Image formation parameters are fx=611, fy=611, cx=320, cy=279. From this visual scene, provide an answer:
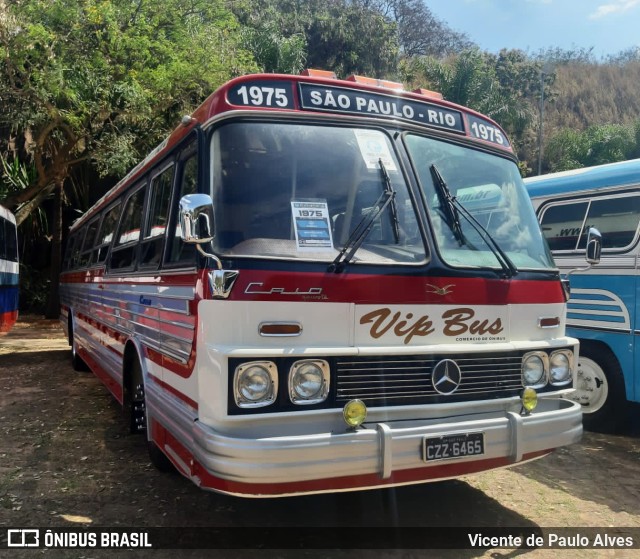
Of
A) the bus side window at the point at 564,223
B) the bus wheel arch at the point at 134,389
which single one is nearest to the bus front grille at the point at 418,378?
the bus wheel arch at the point at 134,389

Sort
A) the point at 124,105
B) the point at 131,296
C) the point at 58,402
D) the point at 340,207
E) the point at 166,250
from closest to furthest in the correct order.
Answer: the point at 340,207 < the point at 166,250 < the point at 131,296 < the point at 58,402 < the point at 124,105

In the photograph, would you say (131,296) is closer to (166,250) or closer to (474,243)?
(166,250)

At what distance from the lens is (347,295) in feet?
11.3

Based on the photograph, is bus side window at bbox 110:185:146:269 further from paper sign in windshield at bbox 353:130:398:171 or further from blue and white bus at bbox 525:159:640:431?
blue and white bus at bbox 525:159:640:431

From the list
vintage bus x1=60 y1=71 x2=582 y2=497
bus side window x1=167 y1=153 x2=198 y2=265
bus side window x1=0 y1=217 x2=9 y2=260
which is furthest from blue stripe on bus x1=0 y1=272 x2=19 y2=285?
bus side window x1=167 y1=153 x2=198 y2=265

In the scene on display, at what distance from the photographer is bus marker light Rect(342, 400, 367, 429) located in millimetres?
3311

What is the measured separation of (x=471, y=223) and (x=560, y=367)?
1192 mm

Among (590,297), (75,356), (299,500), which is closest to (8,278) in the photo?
(75,356)

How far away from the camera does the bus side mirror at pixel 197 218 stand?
3186mm

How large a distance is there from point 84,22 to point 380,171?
10.5 meters

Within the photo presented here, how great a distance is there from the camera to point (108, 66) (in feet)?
39.1

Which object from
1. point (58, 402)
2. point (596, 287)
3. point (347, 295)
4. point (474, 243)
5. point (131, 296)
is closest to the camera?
point (347, 295)

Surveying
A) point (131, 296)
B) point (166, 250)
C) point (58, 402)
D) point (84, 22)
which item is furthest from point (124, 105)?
point (166, 250)

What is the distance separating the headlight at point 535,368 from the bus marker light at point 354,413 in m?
1.28
